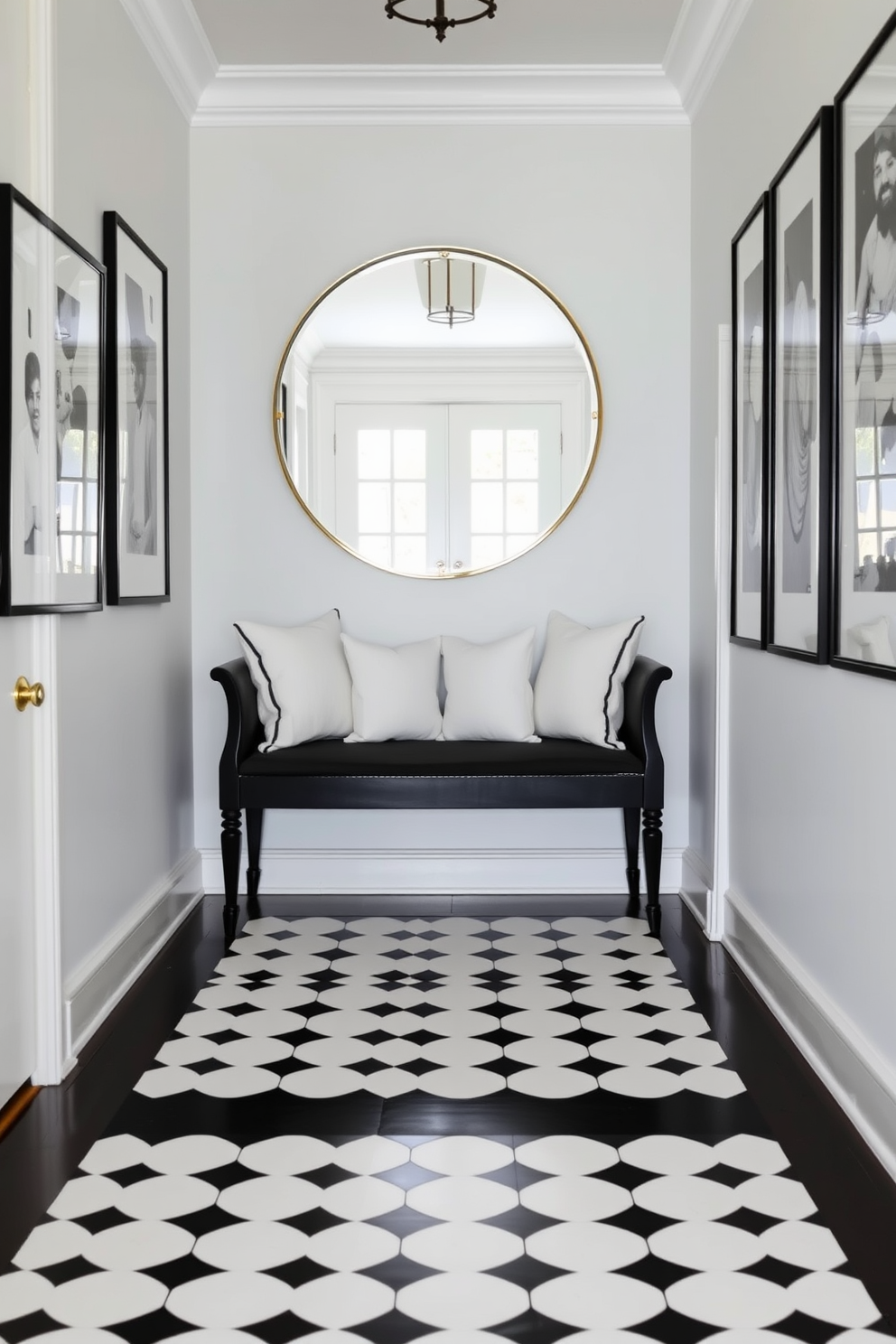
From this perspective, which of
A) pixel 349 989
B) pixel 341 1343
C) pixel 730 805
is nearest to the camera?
pixel 341 1343

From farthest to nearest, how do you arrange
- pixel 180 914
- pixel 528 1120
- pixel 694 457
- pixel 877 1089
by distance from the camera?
pixel 694 457 < pixel 180 914 < pixel 528 1120 < pixel 877 1089

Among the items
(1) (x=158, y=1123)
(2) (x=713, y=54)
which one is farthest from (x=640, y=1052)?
(2) (x=713, y=54)

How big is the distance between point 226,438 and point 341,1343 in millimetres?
3284

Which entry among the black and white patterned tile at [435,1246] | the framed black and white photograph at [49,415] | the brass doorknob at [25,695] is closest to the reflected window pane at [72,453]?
the framed black and white photograph at [49,415]

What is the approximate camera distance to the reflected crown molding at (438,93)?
13.4 feet

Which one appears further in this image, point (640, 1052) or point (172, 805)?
point (172, 805)

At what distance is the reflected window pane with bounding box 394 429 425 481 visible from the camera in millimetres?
4344

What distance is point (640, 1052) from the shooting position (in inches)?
108

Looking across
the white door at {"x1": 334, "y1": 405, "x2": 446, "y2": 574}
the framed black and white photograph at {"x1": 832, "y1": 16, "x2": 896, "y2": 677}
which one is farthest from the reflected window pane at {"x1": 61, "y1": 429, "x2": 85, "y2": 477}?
the framed black and white photograph at {"x1": 832, "y1": 16, "x2": 896, "y2": 677}

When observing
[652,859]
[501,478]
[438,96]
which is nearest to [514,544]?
[501,478]

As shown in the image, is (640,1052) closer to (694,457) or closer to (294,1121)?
(294,1121)

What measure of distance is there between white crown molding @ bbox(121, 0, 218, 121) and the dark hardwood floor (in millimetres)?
2706

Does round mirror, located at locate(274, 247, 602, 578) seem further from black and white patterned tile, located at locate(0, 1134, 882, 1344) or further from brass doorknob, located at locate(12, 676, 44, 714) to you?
black and white patterned tile, located at locate(0, 1134, 882, 1344)

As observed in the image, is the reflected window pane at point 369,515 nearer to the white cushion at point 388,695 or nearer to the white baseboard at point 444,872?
the white cushion at point 388,695
